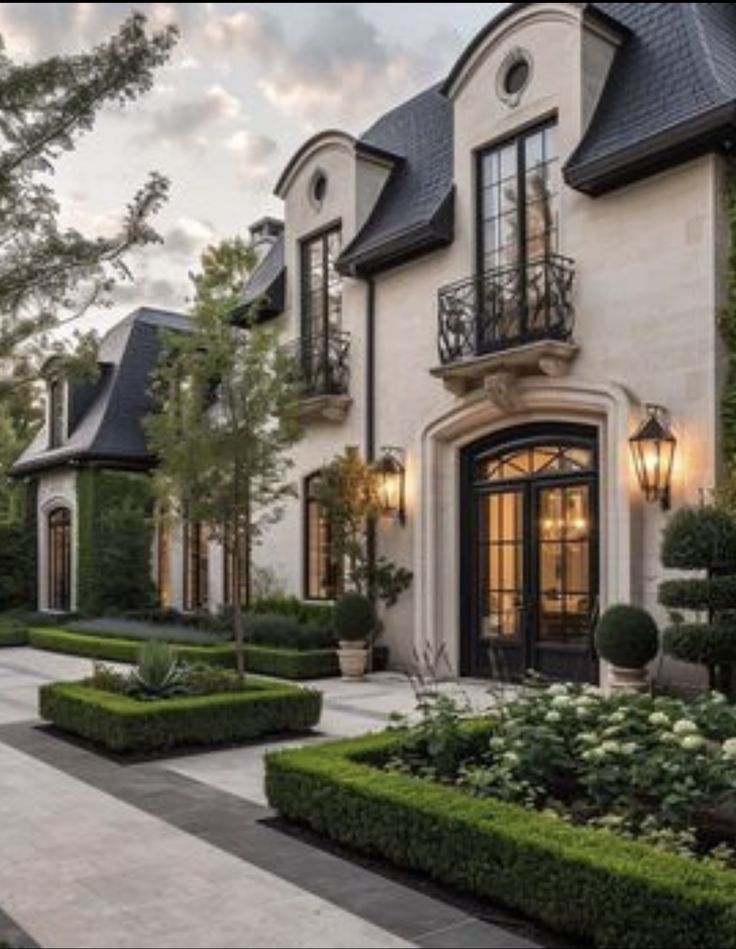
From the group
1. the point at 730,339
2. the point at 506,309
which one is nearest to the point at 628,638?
the point at 730,339

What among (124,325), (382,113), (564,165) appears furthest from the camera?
(124,325)

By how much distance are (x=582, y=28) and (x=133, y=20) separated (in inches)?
320

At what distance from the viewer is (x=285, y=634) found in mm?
14531

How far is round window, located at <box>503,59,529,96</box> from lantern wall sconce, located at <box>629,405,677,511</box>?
489 centimetres

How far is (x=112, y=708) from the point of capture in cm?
842

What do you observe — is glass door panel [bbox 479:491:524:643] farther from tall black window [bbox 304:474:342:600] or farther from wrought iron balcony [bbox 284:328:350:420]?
tall black window [bbox 304:474:342:600]

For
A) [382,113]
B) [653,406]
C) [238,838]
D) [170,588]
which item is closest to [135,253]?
[238,838]

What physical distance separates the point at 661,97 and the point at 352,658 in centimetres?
810

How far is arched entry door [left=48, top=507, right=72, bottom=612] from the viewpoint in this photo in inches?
907

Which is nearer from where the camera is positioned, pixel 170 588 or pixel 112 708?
pixel 112 708

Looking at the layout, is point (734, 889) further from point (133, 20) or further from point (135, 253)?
point (133, 20)

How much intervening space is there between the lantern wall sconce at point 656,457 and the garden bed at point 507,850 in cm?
494

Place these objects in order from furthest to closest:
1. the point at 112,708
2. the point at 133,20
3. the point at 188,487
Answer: the point at 188,487 < the point at 112,708 < the point at 133,20

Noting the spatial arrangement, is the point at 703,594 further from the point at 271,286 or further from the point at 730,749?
the point at 271,286
